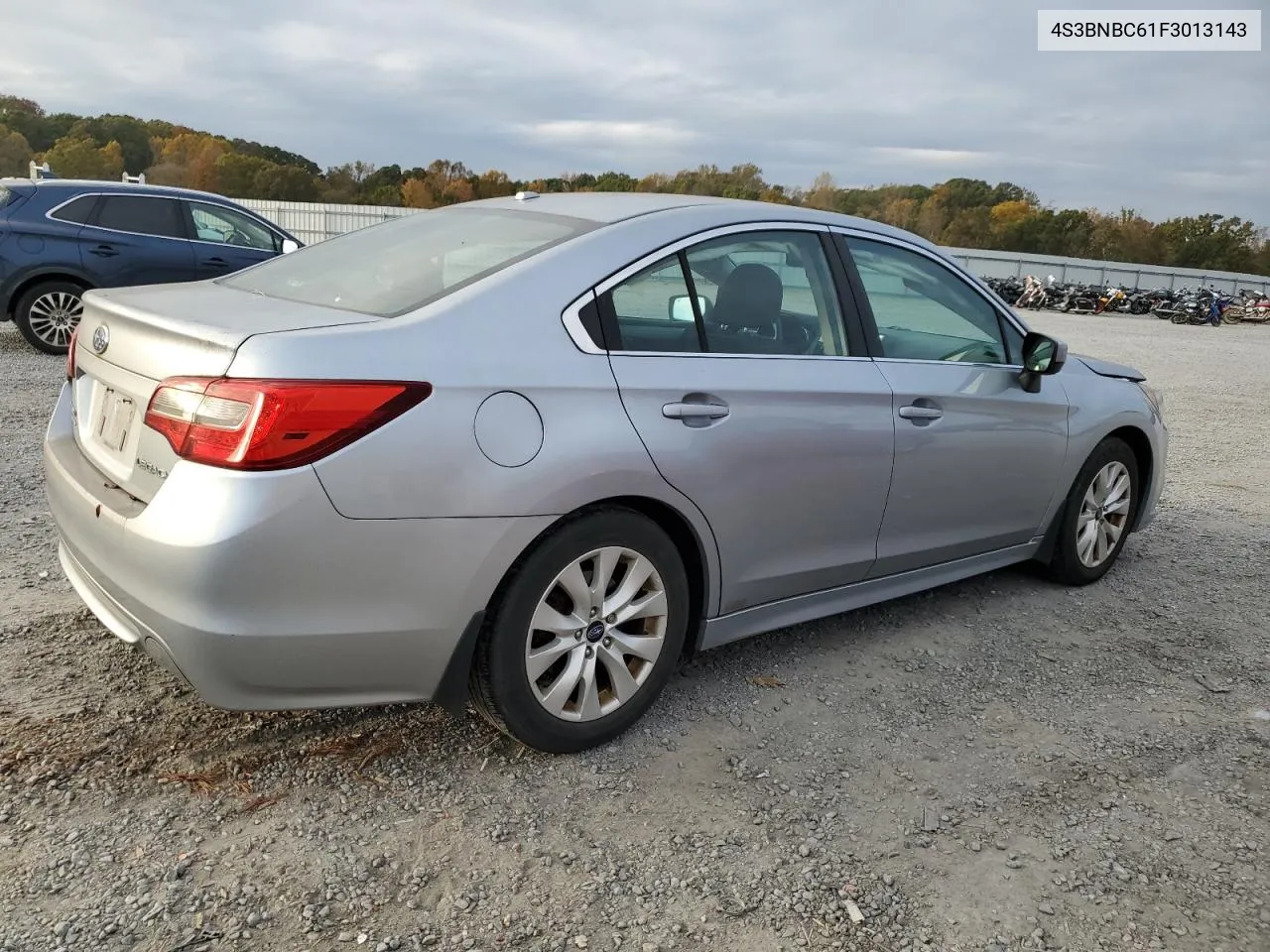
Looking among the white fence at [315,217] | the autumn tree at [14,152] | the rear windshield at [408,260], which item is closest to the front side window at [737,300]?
the rear windshield at [408,260]

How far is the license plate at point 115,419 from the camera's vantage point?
2643mm

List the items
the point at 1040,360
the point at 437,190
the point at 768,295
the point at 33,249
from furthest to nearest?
the point at 437,190
the point at 33,249
the point at 1040,360
the point at 768,295

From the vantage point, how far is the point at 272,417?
2285 millimetres

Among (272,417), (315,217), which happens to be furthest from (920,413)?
(315,217)

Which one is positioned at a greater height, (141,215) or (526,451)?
(141,215)

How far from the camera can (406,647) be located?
254cm

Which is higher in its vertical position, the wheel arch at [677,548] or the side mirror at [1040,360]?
the side mirror at [1040,360]

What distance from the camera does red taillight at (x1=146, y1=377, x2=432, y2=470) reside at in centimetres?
229

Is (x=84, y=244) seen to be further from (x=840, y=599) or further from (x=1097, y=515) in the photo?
(x=1097, y=515)

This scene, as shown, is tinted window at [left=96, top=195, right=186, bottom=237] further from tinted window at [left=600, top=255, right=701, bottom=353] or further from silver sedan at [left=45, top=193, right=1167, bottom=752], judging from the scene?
tinted window at [left=600, top=255, right=701, bottom=353]

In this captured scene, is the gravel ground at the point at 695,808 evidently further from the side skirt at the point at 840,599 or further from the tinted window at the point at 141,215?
the tinted window at the point at 141,215

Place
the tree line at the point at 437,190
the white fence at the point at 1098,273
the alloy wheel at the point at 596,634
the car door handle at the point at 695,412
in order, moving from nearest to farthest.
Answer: the alloy wheel at the point at 596,634
the car door handle at the point at 695,412
the white fence at the point at 1098,273
the tree line at the point at 437,190

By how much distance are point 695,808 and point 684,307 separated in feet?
4.77

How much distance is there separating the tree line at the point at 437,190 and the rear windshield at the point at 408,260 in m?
56.8
